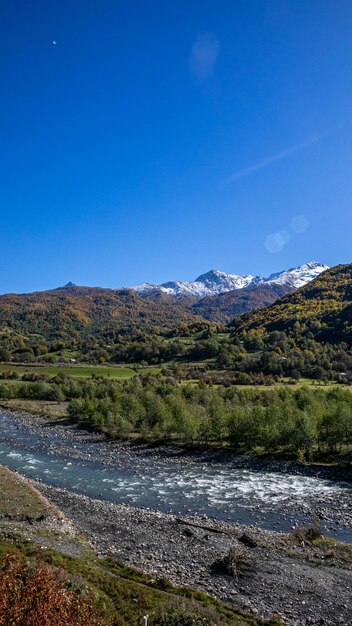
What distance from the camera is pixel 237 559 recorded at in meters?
30.2

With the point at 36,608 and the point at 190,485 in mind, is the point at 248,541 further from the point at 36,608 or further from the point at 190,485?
the point at 36,608

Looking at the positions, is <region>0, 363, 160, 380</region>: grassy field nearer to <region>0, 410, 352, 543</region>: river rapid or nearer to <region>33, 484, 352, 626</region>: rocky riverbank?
<region>0, 410, 352, 543</region>: river rapid

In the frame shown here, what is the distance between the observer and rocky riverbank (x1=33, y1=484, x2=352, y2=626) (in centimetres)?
2539

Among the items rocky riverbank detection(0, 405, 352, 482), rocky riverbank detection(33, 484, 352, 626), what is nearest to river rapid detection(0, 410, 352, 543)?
rocky riverbank detection(0, 405, 352, 482)

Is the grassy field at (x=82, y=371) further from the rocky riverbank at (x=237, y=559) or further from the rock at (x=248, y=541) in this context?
the rock at (x=248, y=541)

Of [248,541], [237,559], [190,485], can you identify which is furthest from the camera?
[190,485]

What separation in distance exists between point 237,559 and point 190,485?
934 inches

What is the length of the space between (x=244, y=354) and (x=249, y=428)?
120937mm

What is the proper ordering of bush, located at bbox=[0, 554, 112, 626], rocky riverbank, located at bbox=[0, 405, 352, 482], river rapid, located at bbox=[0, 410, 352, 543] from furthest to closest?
1. rocky riverbank, located at bbox=[0, 405, 352, 482]
2. river rapid, located at bbox=[0, 410, 352, 543]
3. bush, located at bbox=[0, 554, 112, 626]

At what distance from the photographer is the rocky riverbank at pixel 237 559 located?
2539 centimetres

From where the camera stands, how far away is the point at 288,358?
169 metres

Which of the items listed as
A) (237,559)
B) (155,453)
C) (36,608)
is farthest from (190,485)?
(36,608)

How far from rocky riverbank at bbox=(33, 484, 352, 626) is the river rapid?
13.7 feet

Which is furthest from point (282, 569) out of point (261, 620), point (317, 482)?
point (317, 482)
